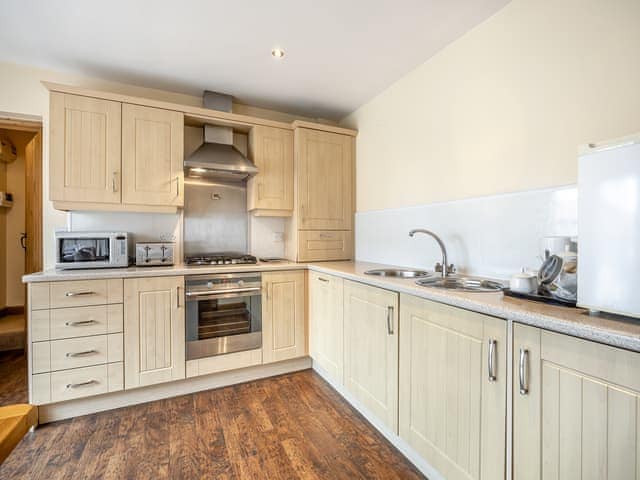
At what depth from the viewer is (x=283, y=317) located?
8.18ft

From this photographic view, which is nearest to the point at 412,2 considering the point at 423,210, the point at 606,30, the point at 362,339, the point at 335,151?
the point at 606,30

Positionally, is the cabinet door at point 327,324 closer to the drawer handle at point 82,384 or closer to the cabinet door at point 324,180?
the cabinet door at point 324,180

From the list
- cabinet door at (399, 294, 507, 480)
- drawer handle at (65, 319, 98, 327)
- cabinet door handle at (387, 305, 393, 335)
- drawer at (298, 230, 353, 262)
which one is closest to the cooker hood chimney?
drawer at (298, 230, 353, 262)

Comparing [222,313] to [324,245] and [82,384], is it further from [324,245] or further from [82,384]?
[324,245]

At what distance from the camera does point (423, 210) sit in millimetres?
2211

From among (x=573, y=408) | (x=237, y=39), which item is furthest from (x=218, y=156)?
(x=573, y=408)

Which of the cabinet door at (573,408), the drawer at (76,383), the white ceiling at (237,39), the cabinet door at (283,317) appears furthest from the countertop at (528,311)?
the white ceiling at (237,39)

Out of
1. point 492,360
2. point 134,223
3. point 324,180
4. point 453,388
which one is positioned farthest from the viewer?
point 324,180

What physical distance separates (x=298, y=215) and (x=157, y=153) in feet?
4.09

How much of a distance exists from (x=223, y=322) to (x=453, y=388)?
1701 millimetres

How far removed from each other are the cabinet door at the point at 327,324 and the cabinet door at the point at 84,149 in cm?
167

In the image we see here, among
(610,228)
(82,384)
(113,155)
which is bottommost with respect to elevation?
(82,384)

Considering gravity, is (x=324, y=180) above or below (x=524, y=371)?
above

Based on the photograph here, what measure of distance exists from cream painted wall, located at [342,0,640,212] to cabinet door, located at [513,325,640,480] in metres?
0.90
